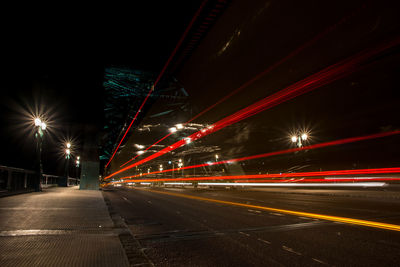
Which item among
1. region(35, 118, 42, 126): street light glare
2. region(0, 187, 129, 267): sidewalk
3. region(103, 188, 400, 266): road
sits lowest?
region(103, 188, 400, 266): road

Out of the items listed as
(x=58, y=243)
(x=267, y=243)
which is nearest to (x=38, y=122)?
(x=58, y=243)

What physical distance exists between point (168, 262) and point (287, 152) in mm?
61119

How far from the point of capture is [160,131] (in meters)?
39.7

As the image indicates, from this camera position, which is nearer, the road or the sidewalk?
the sidewalk

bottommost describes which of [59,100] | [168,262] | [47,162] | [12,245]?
[168,262]

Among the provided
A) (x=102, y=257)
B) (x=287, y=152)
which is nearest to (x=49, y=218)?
(x=102, y=257)

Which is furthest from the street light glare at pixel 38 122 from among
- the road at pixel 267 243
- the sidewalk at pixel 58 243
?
the road at pixel 267 243

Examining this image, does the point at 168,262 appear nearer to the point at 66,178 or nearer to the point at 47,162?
the point at 66,178

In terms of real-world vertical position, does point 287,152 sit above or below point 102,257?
above

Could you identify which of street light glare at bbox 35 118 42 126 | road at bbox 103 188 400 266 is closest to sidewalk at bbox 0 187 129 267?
road at bbox 103 188 400 266

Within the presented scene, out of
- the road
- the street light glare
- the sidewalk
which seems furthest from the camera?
the street light glare

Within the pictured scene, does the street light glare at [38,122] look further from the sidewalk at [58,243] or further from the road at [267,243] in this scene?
the road at [267,243]

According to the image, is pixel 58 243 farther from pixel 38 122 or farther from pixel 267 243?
pixel 38 122

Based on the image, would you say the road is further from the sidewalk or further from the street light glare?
the street light glare
